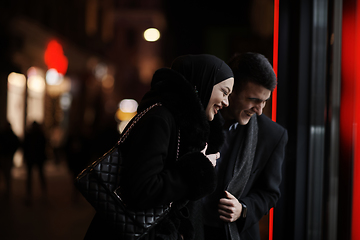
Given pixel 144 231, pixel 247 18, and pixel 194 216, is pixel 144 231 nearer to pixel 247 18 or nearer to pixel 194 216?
pixel 194 216

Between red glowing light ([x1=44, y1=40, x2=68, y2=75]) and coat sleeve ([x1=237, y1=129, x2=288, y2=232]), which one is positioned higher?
red glowing light ([x1=44, y1=40, x2=68, y2=75])

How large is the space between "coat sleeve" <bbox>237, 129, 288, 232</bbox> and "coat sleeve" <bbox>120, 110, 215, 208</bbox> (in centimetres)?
58

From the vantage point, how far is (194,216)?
1.70 m

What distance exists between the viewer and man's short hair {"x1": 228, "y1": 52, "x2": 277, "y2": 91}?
6.11ft

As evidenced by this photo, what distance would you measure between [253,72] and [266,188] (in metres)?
0.70

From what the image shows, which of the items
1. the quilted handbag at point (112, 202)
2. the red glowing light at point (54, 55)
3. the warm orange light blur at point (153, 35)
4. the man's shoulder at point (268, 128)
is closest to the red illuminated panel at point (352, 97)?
the man's shoulder at point (268, 128)

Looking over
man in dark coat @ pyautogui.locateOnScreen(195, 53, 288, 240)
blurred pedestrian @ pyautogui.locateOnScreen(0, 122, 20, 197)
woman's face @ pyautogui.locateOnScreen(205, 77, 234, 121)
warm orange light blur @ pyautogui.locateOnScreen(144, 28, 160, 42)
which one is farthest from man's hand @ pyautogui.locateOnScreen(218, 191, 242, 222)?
blurred pedestrian @ pyautogui.locateOnScreen(0, 122, 20, 197)

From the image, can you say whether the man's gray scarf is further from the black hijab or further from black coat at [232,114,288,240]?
the black hijab

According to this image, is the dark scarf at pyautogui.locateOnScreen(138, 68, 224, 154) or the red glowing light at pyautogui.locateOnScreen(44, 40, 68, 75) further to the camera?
the red glowing light at pyautogui.locateOnScreen(44, 40, 68, 75)

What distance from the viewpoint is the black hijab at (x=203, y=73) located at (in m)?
1.52

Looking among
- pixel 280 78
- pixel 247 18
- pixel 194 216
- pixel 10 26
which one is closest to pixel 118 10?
pixel 10 26

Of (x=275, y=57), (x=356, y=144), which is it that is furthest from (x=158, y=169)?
(x=275, y=57)

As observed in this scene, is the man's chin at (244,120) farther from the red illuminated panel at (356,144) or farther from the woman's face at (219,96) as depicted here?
the red illuminated panel at (356,144)

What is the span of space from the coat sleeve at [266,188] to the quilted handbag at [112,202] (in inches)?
28.2
